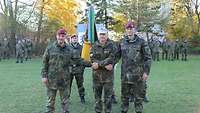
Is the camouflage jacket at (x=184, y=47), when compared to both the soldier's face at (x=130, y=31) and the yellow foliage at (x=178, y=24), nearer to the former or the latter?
the yellow foliage at (x=178, y=24)

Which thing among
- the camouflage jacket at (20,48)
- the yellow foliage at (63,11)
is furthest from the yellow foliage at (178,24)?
the camouflage jacket at (20,48)

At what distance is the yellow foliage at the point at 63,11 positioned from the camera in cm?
4684

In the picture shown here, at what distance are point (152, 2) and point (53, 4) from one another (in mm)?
11838

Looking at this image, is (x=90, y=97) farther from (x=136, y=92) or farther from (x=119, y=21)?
(x=119, y=21)

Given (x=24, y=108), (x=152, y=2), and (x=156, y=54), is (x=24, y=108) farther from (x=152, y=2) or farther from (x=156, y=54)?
(x=152, y=2)

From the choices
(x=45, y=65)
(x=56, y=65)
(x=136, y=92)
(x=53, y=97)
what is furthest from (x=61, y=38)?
(x=136, y=92)

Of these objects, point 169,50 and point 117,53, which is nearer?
point 117,53

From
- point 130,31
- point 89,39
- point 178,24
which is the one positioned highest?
point 178,24

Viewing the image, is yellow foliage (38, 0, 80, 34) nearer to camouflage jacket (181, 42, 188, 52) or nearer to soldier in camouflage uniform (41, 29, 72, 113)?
camouflage jacket (181, 42, 188, 52)

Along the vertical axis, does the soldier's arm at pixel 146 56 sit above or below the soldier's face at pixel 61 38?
below

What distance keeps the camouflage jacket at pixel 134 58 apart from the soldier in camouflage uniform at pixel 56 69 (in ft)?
3.77

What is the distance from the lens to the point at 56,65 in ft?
30.5

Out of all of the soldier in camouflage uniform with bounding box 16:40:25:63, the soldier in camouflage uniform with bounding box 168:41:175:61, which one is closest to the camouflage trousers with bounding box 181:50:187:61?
the soldier in camouflage uniform with bounding box 168:41:175:61

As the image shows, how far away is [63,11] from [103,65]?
131 feet
